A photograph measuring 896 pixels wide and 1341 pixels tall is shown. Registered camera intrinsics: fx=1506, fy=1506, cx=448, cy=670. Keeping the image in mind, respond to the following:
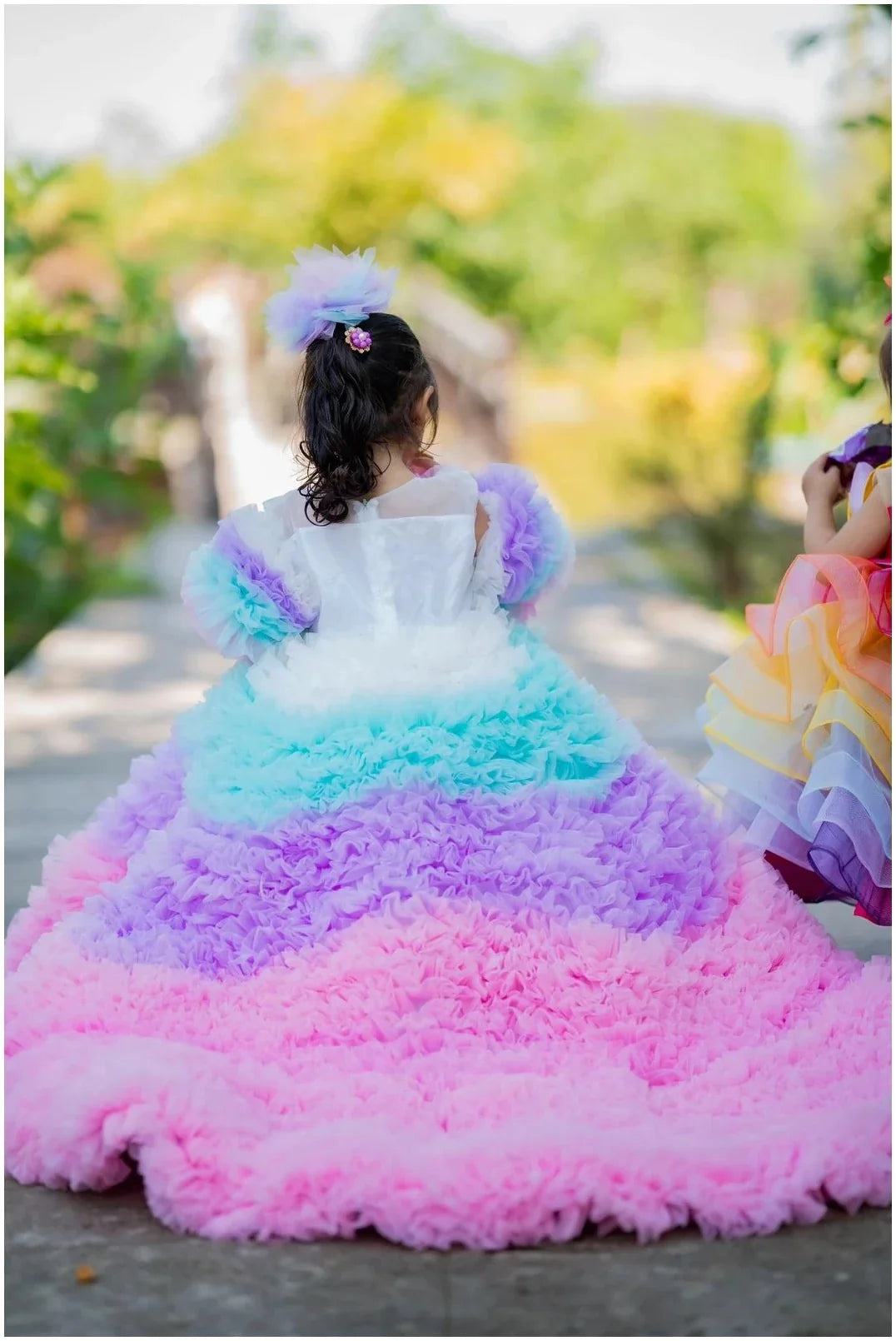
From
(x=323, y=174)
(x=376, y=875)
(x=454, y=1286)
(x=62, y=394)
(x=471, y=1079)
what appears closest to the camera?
(x=454, y=1286)

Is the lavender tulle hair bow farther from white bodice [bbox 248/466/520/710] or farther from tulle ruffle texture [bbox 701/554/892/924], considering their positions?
tulle ruffle texture [bbox 701/554/892/924]

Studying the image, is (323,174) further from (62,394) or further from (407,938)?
(407,938)

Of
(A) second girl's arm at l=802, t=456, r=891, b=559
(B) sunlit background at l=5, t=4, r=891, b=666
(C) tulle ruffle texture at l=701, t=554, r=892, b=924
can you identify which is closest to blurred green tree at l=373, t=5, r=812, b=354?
(B) sunlit background at l=5, t=4, r=891, b=666

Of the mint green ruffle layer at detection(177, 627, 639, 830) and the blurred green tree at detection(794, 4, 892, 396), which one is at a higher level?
the blurred green tree at detection(794, 4, 892, 396)

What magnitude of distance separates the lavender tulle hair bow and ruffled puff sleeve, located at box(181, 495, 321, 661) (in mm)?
346

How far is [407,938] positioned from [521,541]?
917mm

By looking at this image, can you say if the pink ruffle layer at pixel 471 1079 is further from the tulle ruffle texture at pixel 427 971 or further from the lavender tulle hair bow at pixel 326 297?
the lavender tulle hair bow at pixel 326 297

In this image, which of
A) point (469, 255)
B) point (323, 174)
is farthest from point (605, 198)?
point (323, 174)

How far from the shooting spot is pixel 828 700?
121 inches

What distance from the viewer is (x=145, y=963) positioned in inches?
110

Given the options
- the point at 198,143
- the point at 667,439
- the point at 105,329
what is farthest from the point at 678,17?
the point at 105,329

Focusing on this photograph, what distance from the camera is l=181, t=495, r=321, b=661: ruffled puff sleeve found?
3055 mm

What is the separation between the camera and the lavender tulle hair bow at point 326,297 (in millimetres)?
3000

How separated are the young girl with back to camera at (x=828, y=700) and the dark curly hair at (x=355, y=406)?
87 cm
